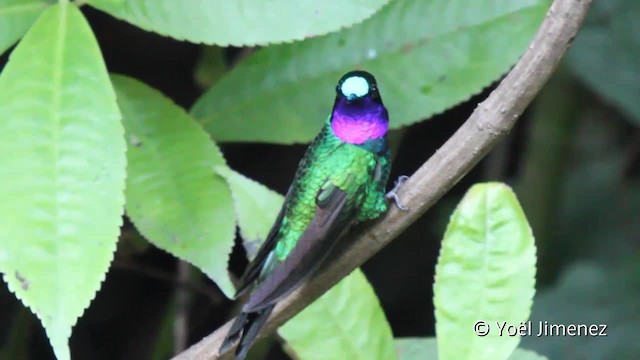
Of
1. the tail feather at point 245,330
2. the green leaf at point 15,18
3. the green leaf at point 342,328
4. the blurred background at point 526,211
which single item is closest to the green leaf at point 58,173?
the green leaf at point 15,18

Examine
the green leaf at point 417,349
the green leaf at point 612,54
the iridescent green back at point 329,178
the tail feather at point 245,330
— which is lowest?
the green leaf at point 417,349

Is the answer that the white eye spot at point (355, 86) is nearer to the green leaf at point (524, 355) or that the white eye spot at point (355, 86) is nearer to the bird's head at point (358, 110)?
the bird's head at point (358, 110)

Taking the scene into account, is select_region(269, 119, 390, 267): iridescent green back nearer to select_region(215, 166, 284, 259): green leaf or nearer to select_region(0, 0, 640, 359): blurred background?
select_region(215, 166, 284, 259): green leaf

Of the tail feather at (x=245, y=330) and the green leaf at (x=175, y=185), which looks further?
the green leaf at (x=175, y=185)

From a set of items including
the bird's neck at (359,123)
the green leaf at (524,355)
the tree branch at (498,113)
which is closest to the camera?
the tree branch at (498,113)

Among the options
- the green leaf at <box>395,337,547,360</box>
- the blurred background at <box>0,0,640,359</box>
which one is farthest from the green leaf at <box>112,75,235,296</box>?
the blurred background at <box>0,0,640,359</box>

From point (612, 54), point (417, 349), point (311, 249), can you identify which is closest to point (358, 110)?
point (311, 249)

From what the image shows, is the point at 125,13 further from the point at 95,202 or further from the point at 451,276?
the point at 451,276

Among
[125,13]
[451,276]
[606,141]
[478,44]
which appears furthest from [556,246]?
[125,13]
